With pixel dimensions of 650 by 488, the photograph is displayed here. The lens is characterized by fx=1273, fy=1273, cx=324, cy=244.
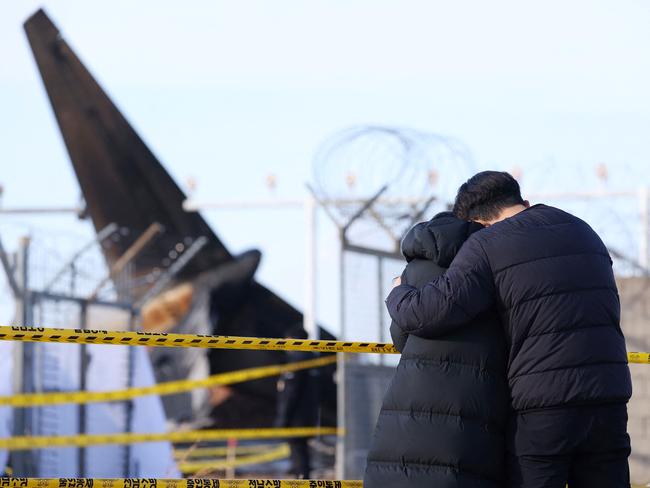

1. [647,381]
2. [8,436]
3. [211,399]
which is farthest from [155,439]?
[211,399]

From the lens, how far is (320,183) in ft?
43.9

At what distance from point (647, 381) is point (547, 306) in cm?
802

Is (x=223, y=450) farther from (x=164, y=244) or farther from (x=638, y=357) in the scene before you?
(x=638, y=357)

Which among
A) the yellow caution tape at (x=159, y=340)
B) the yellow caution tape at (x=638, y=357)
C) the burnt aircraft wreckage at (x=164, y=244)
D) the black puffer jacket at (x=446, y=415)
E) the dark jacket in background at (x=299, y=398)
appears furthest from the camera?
the burnt aircraft wreckage at (x=164, y=244)

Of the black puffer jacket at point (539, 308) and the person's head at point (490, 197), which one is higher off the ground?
the person's head at point (490, 197)

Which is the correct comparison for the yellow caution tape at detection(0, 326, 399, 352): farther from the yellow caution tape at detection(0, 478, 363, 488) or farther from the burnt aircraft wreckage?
the burnt aircraft wreckage

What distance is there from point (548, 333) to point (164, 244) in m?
25.6

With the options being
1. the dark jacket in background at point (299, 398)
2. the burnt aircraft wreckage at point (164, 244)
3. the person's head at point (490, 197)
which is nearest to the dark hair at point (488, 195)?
the person's head at point (490, 197)

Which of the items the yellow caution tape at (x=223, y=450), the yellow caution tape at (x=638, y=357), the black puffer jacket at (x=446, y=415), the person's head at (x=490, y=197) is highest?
the person's head at (x=490, y=197)

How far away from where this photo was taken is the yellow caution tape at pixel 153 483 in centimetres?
481

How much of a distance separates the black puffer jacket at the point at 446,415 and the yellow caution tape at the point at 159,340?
26.6 inches

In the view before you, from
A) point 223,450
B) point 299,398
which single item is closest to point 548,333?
point 299,398

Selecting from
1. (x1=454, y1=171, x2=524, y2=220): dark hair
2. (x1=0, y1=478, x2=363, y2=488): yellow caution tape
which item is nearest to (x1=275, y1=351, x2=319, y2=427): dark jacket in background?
(x1=0, y1=478, x2=363, y2=488): yellow caution tape

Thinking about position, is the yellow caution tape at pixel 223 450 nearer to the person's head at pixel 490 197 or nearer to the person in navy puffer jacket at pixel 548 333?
the person's head at pixel 490 197
